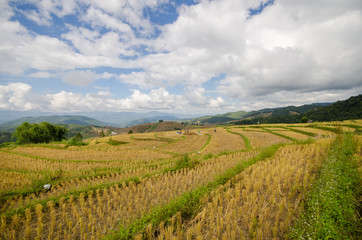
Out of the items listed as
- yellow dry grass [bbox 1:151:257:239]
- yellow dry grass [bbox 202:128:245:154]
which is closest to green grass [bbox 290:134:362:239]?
yellow dry grass [bbox 1:151:257:239]

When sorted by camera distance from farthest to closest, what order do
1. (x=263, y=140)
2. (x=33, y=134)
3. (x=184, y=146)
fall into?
(x=33, y=134)
(x=263, y=140)
(x=184, y=146)

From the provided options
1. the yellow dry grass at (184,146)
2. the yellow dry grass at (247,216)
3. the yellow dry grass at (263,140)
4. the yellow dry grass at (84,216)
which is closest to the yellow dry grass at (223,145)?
the yellow dry grass at (263,140)

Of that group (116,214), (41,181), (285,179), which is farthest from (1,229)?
(285,179)

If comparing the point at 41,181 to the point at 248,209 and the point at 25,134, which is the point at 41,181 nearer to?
the point at 248,209

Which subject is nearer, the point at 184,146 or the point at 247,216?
the point at 247,216

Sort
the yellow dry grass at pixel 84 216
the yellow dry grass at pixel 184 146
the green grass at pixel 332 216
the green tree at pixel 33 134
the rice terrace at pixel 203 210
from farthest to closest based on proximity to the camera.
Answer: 1. the green tree at pixel 33 134
2. the yellow dry grass at pixel 184 146
3. the yellow dry grass at pixel 84 216
4. the rice terrace at pixel 203 210
5. the green grass at pixel 332 216

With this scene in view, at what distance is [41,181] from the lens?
884 cm

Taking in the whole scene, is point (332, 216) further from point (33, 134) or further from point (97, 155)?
point (33, 134)

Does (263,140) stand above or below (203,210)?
below

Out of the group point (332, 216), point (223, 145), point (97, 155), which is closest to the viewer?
point (332, 216)

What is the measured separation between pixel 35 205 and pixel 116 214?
402cm


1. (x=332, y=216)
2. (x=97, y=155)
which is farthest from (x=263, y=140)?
(x=97, y=155)

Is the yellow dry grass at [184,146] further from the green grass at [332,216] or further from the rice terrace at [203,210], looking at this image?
the green grass at [332,216]

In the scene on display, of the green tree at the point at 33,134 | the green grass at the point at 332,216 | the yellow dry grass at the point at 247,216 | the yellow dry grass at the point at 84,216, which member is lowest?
the green tree at the point at 33,134
